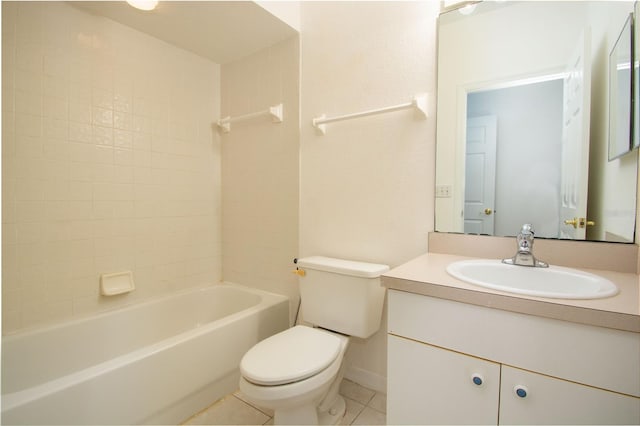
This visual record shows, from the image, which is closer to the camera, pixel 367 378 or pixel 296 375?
pixel 296 375

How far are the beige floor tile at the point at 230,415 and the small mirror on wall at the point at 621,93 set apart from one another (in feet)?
6.22

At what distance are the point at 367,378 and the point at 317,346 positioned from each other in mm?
564

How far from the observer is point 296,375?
4.33ft

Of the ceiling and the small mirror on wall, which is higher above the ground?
the ceiling

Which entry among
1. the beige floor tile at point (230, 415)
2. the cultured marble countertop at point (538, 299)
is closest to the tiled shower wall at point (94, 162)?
the beige floor tile at point (230, 415)

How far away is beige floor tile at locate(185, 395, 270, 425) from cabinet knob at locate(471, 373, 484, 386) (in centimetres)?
105

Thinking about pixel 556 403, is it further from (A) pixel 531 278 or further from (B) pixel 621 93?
(B) pixel 621 93

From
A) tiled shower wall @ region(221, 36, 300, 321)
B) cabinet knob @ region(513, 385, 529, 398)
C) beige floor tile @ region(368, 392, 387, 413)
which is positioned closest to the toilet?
beige floor tile @ region(368, 392, 387, 413)

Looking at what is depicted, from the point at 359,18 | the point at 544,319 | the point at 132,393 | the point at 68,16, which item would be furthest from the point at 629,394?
the point at 68,16

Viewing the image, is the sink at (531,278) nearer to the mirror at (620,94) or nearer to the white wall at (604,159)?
the white wall at (604,159)

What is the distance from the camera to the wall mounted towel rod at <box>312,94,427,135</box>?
1635mm

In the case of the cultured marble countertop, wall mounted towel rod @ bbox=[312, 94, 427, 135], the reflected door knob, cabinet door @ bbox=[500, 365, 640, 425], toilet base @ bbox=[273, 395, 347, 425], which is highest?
wall mounted towel rod @ bbox=[312, 94, 427, 135]

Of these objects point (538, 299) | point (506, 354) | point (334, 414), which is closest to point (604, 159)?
point (538, 299)

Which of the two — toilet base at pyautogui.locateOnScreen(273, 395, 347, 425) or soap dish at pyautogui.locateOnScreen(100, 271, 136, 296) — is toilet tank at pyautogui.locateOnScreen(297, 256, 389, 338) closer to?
toilet base at pyautogui.locateOnScreen(273, 395, 347, 425)
